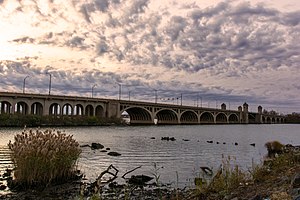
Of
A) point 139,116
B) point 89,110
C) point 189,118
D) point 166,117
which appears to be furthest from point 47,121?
point 189,118

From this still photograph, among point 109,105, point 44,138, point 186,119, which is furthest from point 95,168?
point 186,119

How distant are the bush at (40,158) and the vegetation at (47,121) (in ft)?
214

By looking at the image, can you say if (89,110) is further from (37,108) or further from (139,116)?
(139,116)

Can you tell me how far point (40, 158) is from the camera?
640 inches

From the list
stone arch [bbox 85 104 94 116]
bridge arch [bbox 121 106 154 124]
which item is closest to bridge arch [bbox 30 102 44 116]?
stone arch [bbox 85 104 94 116]

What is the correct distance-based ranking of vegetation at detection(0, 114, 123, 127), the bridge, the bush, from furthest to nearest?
the bridge, vegetation at detection(0, 114, 123, 127), the bush

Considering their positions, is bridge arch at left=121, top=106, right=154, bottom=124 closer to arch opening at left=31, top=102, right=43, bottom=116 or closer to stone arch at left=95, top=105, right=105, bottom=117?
stone arch at left=95, top=105, right=105, bottom=117

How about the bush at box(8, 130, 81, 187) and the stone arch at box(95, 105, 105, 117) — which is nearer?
the bush at box(8, 130, 81, 187)

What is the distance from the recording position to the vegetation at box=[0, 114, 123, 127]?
290ft

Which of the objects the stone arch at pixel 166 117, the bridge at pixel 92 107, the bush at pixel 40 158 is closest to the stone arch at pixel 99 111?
the bridge at pixel 92 107

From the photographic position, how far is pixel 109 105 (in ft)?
430

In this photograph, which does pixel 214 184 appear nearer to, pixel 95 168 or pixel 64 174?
pixel 64 174

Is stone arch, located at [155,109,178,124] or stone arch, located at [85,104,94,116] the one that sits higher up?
stone arch, located at [85,104,94,116]

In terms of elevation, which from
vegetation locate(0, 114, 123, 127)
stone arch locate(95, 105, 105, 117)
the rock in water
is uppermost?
stone arch locate(95, 105, 105, 117)
